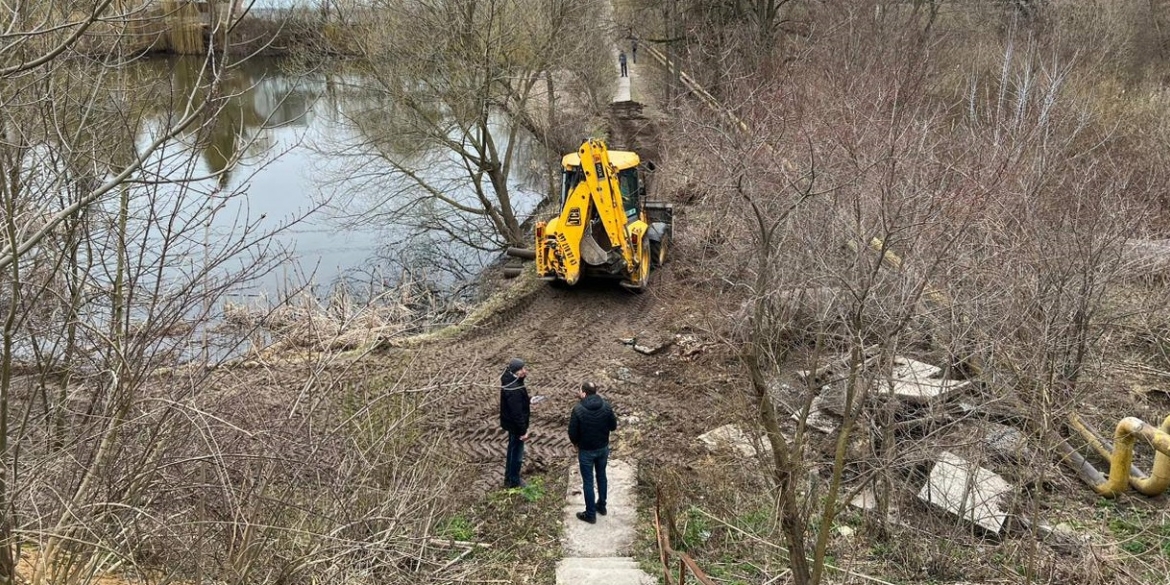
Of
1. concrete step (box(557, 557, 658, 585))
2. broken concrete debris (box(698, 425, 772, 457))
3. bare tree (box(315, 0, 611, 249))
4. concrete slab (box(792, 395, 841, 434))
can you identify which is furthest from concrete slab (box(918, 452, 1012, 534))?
bare tree (box(315, 0, 611, 249))

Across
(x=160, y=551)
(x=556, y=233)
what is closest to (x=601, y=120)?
(x=556, y=233)

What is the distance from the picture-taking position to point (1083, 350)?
773cm

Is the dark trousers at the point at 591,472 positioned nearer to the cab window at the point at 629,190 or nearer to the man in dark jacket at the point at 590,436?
the man in dark jacket at the point at 590,436

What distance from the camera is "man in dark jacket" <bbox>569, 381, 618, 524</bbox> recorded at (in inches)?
303

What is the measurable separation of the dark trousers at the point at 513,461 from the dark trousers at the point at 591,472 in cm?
79

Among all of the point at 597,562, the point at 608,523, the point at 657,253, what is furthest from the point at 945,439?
the point at 657,253

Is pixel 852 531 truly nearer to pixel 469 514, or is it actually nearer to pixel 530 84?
pixel 469 514

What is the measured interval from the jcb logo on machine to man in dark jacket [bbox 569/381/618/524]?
5.08 meters

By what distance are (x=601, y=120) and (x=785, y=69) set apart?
7.01 meters

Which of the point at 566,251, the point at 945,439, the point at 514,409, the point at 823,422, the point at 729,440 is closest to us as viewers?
the point at 945,439

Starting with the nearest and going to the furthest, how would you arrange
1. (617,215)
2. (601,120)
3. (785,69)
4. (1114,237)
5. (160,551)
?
(160,551), (1114,237), (617,215), (785,69), (601,120)

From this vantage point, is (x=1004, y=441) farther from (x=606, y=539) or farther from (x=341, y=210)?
(x=341, y=210)

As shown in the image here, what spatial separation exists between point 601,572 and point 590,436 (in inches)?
48.9

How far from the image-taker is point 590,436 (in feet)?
25.2
